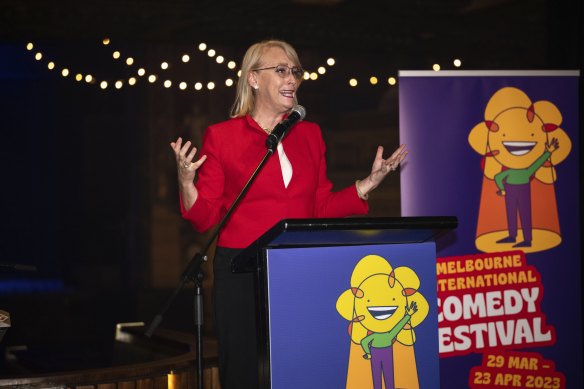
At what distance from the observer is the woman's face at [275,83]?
2.71m

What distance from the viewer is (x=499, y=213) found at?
3.66m

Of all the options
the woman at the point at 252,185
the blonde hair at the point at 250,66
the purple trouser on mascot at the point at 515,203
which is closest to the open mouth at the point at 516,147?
the purple trouser on mascot at the point at 515,203

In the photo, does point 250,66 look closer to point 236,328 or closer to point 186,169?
point 186,169

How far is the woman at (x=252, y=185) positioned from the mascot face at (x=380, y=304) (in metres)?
0.43

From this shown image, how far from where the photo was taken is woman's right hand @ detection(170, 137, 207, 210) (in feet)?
7.62

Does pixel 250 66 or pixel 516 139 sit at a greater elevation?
pixel 250 66

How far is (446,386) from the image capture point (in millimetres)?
3600

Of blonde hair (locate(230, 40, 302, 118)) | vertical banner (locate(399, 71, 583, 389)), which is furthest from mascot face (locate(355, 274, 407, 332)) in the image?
vertical banner (locate(399, 71, 583, 389))

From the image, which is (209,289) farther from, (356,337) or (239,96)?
(356,337)

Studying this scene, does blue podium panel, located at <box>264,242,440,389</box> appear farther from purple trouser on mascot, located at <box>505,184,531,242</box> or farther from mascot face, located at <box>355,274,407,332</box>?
purple trouser on mascot, located at <box>505,184,531,242</box>

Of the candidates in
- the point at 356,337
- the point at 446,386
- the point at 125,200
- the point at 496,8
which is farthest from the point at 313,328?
the point at 496,8

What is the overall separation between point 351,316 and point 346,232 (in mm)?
226

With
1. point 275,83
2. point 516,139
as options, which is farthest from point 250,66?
point 516,139

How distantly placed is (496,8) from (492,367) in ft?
7.91
